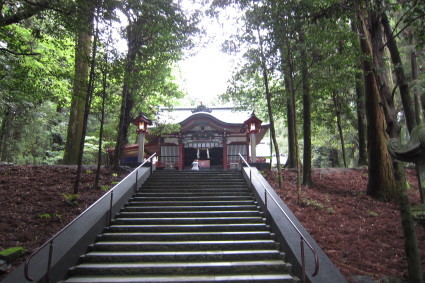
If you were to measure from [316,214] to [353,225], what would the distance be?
887mm

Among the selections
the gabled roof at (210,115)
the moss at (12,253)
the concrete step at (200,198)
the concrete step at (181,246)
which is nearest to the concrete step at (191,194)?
the concrete step at (200,198)

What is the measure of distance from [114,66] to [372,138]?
852 centimetres

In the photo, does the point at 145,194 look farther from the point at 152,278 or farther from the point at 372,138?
the point at 372,138

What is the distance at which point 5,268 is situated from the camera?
4.03m

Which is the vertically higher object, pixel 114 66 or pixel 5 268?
pixel 114 66

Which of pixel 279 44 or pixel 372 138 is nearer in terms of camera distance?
pixel 279 44

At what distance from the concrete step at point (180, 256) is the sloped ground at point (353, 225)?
Answer: 4.37 feet

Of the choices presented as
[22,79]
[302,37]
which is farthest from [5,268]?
[302,37]

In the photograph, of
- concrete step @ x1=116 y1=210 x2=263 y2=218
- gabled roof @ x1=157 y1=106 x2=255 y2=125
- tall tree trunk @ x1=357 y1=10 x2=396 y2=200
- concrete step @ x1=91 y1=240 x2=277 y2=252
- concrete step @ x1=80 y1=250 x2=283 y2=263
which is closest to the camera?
concrete step @ x1=80 y1=250 x2=283 y2=263

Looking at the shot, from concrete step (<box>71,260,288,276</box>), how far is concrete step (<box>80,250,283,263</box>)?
22 centimetres

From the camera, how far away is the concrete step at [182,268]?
4.39m

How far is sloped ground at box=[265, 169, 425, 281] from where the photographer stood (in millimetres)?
4539

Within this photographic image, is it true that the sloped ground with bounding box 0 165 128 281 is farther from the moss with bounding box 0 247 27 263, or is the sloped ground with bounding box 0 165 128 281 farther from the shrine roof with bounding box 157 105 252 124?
the shrine roof with bounding box 157 105 252 124

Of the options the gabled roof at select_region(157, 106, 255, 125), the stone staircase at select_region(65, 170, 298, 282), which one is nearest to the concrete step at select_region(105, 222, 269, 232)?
the stone staircase at select_region(65, 170, 298, 282)
